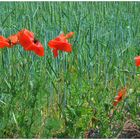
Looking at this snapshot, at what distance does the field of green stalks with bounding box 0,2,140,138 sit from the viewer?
7.31 feet

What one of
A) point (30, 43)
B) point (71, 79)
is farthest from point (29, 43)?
point (71, 79)

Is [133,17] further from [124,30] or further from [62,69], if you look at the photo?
[62,69]

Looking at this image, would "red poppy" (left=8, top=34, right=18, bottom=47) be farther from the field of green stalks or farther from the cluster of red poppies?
the field of green stalks

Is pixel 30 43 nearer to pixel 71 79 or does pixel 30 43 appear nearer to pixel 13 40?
pixel 13 40

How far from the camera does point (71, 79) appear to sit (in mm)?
2461

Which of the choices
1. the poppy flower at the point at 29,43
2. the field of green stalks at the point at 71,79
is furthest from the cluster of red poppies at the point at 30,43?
the field of green stalks at the point at 71,79

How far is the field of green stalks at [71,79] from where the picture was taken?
2.23 metres

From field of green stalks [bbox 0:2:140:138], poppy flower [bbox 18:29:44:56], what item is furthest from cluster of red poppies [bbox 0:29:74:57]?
field of green stalks [bbox 0:2:140:138]

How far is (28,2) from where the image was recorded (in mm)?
3299

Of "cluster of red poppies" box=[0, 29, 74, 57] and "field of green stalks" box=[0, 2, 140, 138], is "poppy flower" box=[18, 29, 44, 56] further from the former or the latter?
"field of green stalks" box=[0, 2, 140, 138]

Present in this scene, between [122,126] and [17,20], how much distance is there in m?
1.02

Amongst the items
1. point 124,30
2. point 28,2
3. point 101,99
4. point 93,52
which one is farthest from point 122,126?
point 28,2

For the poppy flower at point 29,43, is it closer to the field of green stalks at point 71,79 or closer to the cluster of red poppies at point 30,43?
the cluster of red poppies at point 30,43

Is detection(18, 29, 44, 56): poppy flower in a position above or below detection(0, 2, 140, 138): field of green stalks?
above
